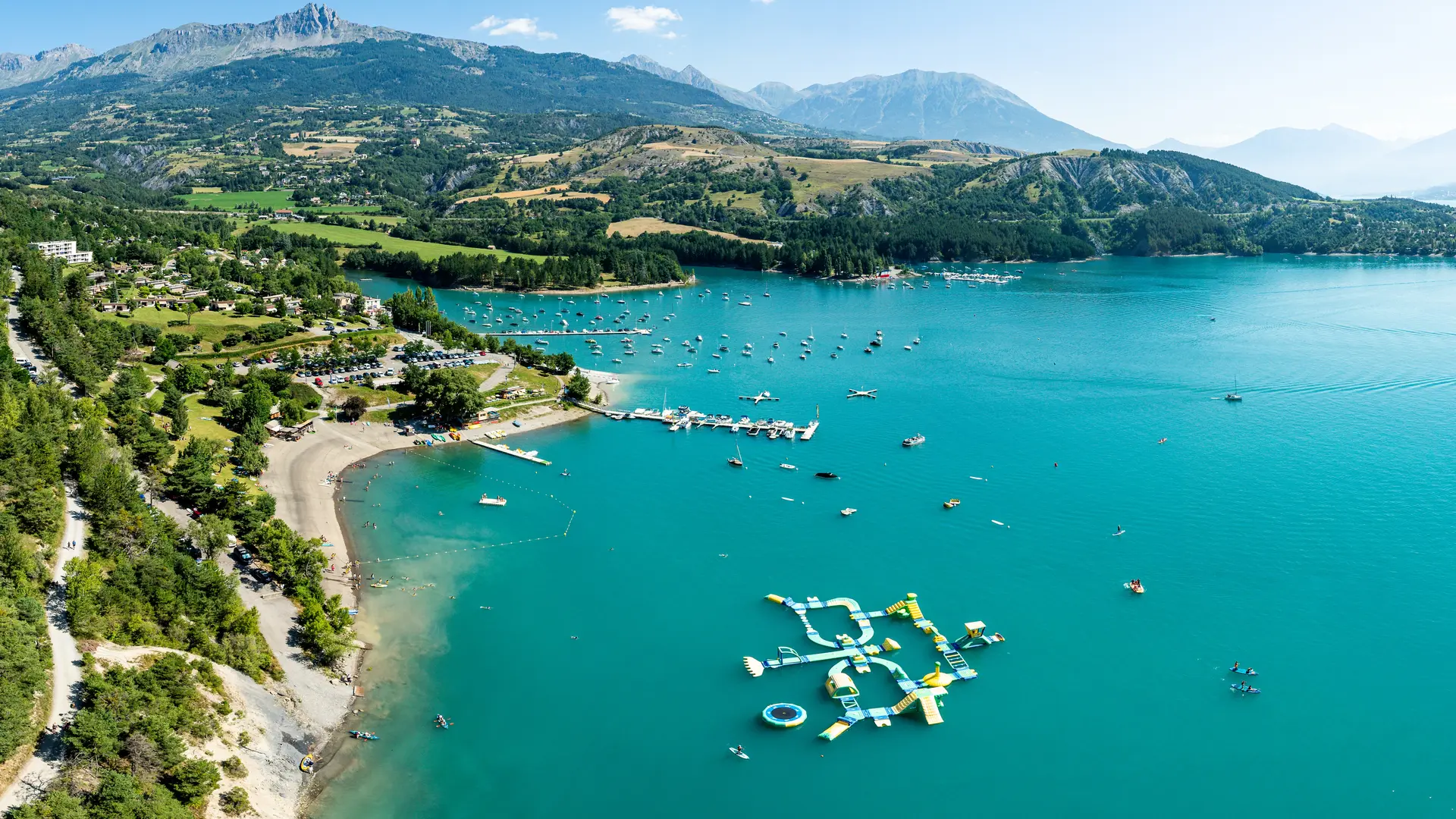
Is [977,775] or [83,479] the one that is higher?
[83,479]

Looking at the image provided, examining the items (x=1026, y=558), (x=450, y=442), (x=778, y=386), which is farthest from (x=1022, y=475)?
(x=450, y=442)

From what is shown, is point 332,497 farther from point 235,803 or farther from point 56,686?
point 235,803

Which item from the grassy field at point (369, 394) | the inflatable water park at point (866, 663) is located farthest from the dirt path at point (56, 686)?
the grassy field at point (369, 394)

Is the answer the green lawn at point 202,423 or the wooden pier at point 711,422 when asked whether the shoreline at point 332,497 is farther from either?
the green lawn at point 202,423

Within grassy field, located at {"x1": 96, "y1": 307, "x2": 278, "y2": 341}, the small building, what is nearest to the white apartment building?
grassy field, located at {"x1": 96, "y1": 307, "x2": 278, "y2": 341}

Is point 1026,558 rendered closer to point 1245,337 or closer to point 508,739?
point 508,739

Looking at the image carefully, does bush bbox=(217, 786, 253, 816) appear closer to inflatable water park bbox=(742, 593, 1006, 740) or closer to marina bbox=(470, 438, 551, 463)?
inflatable water park bbox=(742, 593, 1006, 740)

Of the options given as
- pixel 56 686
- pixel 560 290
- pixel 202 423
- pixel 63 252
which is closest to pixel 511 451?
pixel 202 423
